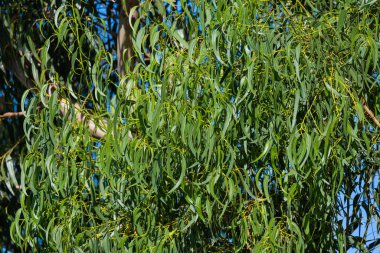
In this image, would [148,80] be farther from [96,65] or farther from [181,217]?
[181,217]

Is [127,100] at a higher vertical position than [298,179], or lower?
higher

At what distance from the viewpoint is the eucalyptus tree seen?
287 cm

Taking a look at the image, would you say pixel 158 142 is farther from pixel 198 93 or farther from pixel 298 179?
pixel 298 179

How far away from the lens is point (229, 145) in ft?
9.39

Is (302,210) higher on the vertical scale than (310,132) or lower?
lower

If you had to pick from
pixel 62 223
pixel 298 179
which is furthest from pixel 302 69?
pixel 62 223

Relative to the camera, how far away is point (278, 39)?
306 centimetres

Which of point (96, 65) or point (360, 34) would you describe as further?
point (96, 65)

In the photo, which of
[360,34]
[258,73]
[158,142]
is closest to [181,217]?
[158,142]

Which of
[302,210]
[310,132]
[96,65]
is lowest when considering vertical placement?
[302,210]

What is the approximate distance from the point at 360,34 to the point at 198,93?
0.47 meters

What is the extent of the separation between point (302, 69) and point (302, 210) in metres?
0.41

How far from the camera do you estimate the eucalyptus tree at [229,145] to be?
2.87 m

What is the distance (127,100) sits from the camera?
3.03 meters
